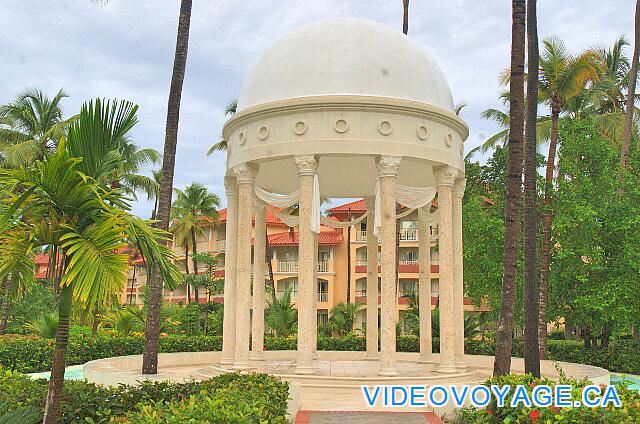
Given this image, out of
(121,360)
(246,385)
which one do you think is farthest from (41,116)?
(246,385)

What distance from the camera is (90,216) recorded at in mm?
10258

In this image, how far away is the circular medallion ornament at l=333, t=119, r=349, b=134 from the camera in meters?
20.2

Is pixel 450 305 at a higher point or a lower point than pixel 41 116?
lower

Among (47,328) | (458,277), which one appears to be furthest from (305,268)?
(47,328)

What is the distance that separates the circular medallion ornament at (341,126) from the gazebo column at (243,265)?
11.6 feet

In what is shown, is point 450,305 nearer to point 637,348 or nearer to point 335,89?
point 335,89

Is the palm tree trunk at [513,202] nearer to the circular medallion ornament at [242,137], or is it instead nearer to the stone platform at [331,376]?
the stone platform at [331,376]

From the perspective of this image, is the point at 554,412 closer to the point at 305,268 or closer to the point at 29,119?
the point at 305,268

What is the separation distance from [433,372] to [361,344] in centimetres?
1224

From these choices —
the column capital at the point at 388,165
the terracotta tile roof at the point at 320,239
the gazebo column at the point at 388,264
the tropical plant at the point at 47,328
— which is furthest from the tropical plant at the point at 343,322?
the column capital at the point at 388,165

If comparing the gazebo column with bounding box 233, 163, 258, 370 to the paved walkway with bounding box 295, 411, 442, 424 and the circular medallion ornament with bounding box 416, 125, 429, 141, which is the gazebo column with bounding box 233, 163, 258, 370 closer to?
the circular medallion ornament with bounding box 416, 125, 429, 141

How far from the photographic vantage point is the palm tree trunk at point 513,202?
17312 mm

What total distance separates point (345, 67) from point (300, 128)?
8.73 ft

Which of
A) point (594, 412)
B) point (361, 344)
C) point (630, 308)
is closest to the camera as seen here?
point (594, 412)
